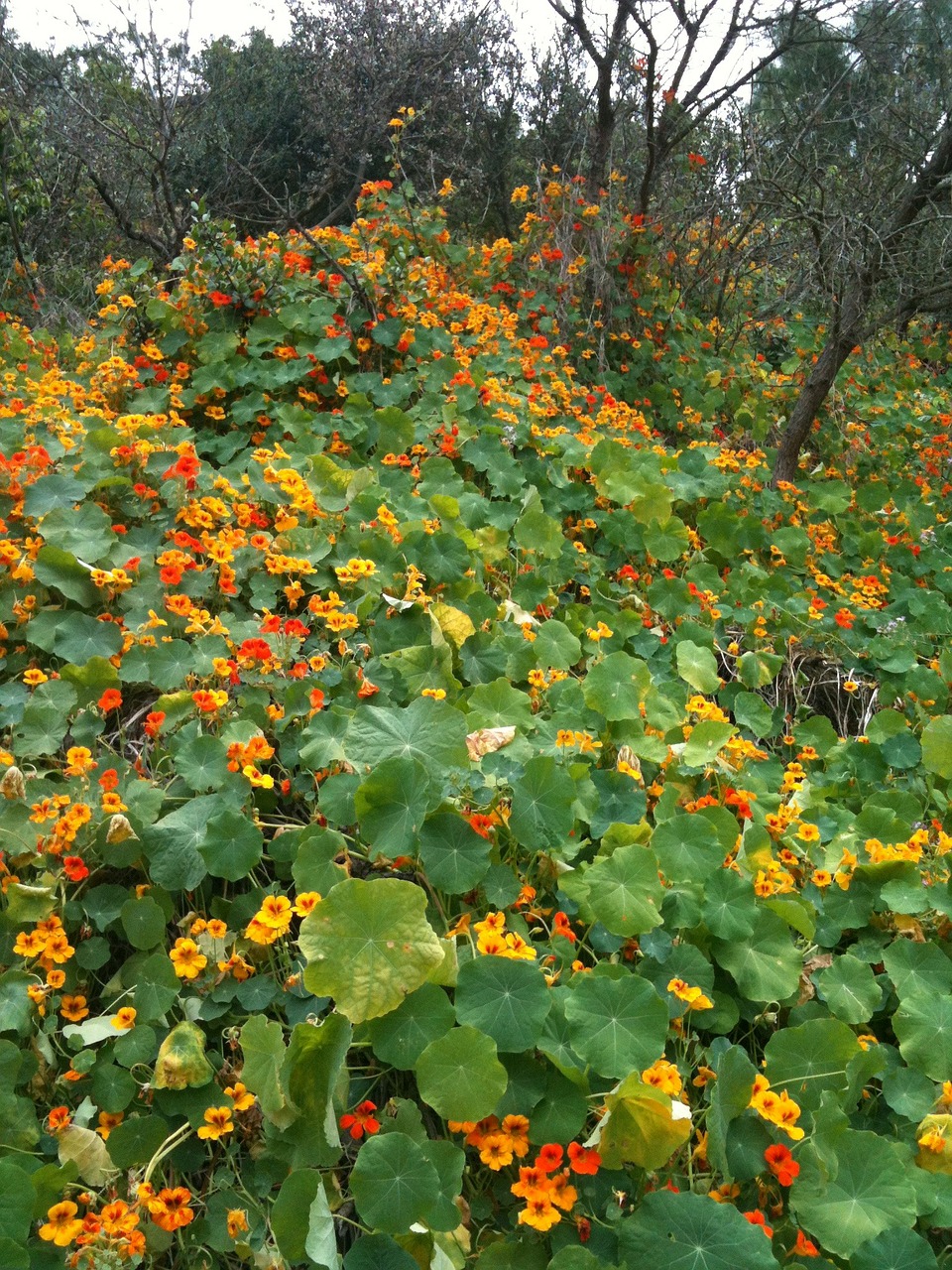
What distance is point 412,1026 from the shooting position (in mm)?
1593

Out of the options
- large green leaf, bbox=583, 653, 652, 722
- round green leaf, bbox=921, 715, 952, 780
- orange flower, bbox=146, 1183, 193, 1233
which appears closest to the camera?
orange flower, bbox=146, 1183, 193, 1233

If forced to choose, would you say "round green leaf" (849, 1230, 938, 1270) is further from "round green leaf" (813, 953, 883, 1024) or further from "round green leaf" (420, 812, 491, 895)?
"round green leaf" (420, 812, 491, 895)

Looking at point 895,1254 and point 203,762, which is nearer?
point 895,1254

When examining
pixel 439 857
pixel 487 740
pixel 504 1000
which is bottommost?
pixel 504 1000

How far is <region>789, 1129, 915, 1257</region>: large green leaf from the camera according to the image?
5.00ft

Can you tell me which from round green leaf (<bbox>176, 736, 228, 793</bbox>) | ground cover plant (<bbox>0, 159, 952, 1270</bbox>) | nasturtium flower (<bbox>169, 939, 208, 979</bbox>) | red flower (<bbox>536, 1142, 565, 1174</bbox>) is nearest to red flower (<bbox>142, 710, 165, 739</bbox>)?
ground cover plant (<bbox>0, 159, 952, 1270</bbox>)

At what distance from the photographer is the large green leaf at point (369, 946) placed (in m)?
1.55

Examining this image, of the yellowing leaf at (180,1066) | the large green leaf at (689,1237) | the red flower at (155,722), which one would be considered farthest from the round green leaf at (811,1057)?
the red flower at (155,722)

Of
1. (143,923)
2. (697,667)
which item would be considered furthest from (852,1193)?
(697,667)

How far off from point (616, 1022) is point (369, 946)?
1.45 feet

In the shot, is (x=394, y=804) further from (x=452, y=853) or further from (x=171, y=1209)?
(x=171, y=1209)

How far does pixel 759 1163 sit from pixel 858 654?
219 cm

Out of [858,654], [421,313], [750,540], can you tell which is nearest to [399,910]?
[858,654]

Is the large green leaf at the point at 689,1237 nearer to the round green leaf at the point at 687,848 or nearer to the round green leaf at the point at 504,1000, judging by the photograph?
the round green leaf at the point at 504,1000
